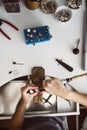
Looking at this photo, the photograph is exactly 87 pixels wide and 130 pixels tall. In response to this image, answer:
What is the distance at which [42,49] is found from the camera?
1.34m

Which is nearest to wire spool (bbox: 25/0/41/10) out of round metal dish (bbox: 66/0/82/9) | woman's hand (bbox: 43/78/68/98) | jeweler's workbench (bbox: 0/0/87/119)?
jeweler's workbench (bbox: 0/0/87/119)

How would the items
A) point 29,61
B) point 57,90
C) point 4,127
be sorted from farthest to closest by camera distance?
point 4,127 < point 29,61 < point 57,90

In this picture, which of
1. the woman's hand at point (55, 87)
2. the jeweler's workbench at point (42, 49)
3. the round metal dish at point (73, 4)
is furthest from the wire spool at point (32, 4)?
the woman's hand at point (55, 87)

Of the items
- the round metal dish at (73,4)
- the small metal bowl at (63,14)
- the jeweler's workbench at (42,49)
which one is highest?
the round metal dish at (73,4)

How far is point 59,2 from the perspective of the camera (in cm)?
141

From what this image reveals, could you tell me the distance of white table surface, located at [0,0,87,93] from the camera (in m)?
1.33

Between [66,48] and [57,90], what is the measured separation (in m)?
0.23

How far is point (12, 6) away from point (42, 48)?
24 cm

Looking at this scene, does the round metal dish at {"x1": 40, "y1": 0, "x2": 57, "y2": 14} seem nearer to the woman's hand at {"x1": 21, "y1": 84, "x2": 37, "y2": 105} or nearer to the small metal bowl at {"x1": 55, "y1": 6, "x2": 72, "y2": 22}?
the small metal bowl at {"x1": 55, "y1": 6, "x2": 72, "y2": 22}

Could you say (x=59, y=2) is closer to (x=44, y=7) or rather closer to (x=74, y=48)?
(x=44, y=7)

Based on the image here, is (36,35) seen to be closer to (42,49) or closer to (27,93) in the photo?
(42,49)

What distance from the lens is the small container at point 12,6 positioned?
4.31ft

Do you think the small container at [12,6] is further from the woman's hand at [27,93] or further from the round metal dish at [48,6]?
the woman's hand at [27,93]

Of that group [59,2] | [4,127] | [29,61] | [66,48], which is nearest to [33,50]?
[29,61]
